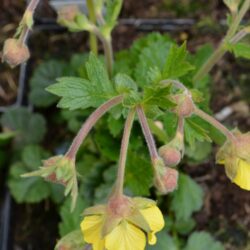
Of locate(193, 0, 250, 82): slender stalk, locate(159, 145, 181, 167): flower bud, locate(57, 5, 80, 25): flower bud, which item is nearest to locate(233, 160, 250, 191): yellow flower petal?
locate(159, 145, 181, 167): flower bud

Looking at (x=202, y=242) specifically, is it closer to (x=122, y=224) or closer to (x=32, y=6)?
(x=122, y=224)

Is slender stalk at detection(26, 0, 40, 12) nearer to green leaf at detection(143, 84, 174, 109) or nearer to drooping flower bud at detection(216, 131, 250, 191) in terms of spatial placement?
green leaf at detection(143, 84, 174, 109)

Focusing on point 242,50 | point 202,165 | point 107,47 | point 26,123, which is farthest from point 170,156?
point 26,123

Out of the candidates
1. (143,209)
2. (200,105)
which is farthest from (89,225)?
(200,105)

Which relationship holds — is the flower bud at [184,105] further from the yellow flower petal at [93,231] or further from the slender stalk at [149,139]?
the yellow flower petal at [93,231]

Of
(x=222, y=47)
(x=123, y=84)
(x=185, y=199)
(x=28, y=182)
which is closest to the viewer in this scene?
(x=123, y=84)

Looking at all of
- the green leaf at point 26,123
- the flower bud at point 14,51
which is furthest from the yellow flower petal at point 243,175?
the green leaf at point 26,123
